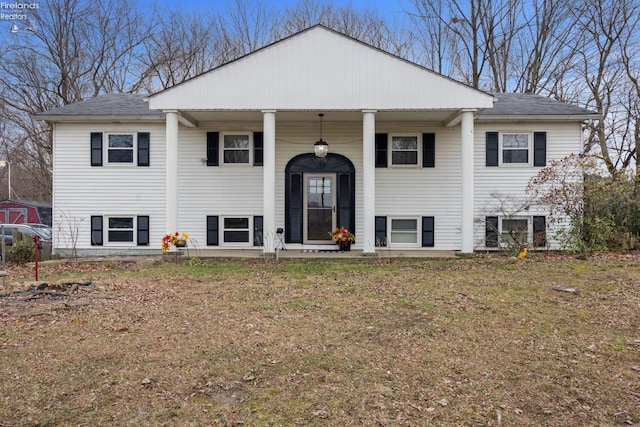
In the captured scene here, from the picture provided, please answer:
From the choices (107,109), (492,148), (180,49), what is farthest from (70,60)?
(492,148)

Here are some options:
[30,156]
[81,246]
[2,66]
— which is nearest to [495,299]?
[81,246]

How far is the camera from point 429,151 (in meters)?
12.3

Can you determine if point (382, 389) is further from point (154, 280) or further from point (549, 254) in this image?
point (549, 254)

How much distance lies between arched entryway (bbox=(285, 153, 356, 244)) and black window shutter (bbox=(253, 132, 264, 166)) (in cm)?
82

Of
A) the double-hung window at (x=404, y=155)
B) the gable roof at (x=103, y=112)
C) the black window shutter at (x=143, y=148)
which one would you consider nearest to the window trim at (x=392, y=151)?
the double-hung window at (x=404, y=155)

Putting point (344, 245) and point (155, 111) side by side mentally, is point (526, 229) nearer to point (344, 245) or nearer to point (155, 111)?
point (344, 245)

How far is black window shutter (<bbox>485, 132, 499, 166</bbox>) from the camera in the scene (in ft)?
40.1

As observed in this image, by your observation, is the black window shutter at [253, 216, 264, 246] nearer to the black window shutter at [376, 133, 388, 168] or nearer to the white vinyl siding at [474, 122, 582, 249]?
the black window shutter at [376, 133, 388, 168]

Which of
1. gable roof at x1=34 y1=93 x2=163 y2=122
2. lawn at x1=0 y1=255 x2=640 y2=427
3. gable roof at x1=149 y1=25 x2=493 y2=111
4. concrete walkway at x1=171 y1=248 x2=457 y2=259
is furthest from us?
gable roof at x1=34 y1=93 x2=163 y2=122

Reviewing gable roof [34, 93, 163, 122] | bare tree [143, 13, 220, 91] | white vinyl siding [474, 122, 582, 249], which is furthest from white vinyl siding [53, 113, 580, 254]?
bare tree [143, 13, 220, 91]

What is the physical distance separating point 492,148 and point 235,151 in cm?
734

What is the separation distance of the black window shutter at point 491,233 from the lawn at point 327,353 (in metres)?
4.74

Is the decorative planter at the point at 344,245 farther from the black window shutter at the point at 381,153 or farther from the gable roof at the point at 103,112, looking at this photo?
the gable roof at the point at 103,112

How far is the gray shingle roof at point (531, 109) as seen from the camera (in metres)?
11.8
